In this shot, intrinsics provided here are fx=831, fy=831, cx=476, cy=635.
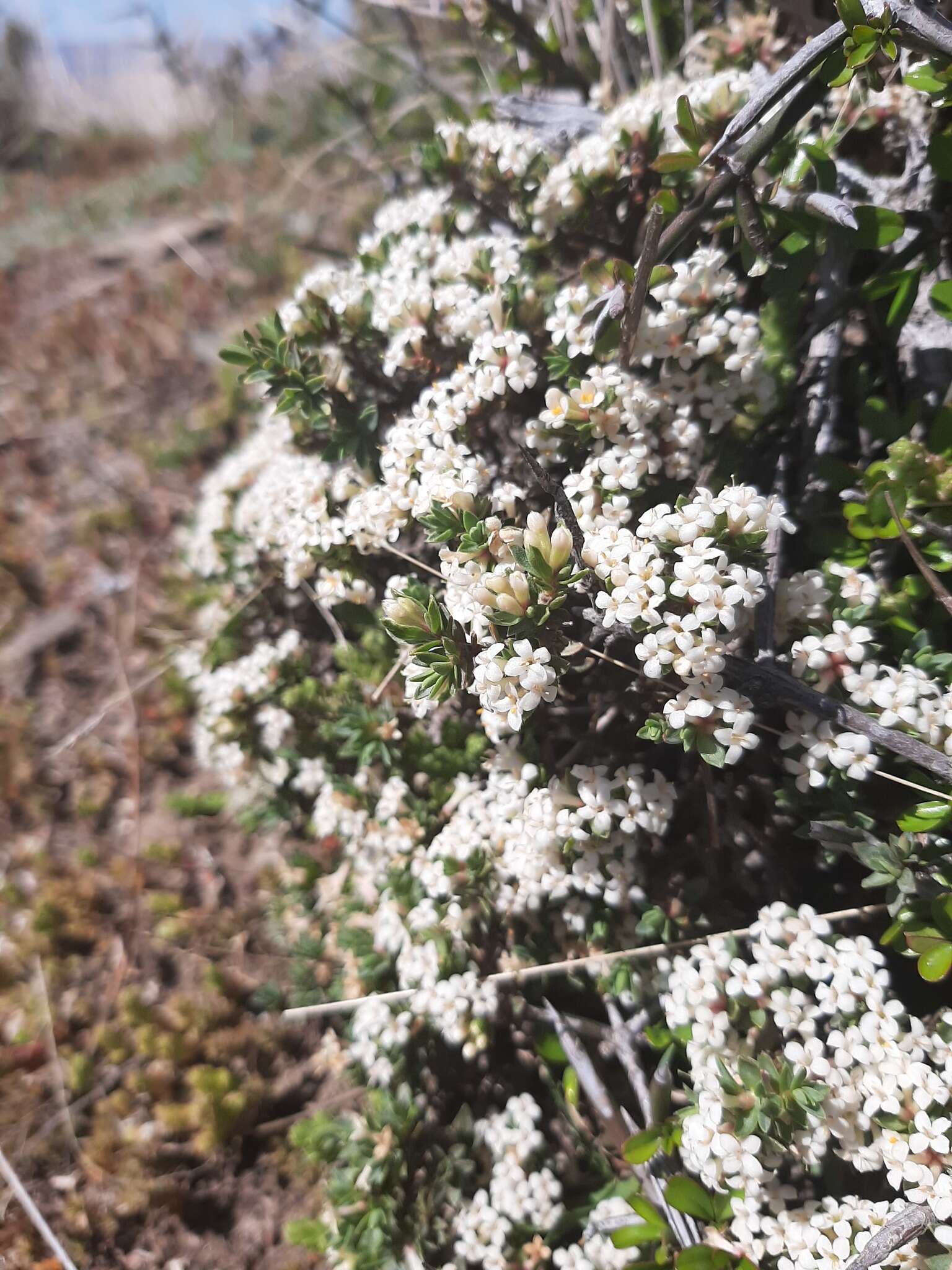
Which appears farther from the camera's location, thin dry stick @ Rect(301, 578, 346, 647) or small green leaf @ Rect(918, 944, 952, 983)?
thin dry stick @ Rect(301, 578, 346, 647)

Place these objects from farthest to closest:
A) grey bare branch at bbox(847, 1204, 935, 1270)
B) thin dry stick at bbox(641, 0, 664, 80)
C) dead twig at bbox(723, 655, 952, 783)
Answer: thin dry stick at bbox(641, 0, 664, 80) → dead twig at bbox(723, 655, 952, 783) → grey bare branch at bbox(847, 1204, 935, 1270)

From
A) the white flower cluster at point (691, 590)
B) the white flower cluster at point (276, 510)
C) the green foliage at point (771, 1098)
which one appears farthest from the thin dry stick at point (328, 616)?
the green foliage at point (771, 1098)

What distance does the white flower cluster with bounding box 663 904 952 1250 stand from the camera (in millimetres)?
1378

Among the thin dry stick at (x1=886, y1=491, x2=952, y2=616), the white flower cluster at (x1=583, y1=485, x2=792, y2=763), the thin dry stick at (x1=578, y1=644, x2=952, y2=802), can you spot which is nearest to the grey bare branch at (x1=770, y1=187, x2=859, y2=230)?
the thin dry stick at (x1=886, y1=491, x2=952, y2=616)

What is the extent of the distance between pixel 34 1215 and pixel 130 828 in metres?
1.29

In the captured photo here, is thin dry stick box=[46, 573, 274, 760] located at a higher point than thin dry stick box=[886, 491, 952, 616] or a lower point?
higher

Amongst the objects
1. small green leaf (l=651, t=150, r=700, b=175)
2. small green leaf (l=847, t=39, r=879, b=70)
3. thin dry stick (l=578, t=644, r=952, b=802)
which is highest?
small green leaf (l=651, t=150, r=700, b=175)

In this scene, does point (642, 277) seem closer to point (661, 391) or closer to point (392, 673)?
point (661, 391)

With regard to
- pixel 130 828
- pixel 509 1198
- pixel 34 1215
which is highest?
pixel 130 828

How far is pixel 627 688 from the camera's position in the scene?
171 cm

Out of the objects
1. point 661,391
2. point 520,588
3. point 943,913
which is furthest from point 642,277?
point 943,913

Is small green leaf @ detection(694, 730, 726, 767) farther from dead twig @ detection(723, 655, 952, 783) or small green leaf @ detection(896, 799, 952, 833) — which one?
small green leaf @ detection(896, 799, 952, 833)

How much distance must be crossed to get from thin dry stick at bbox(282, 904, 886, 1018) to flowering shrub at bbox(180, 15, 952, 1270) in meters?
0.02

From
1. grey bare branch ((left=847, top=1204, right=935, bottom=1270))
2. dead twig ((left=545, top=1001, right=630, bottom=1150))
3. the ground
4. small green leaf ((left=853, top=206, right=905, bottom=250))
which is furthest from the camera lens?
the ground
